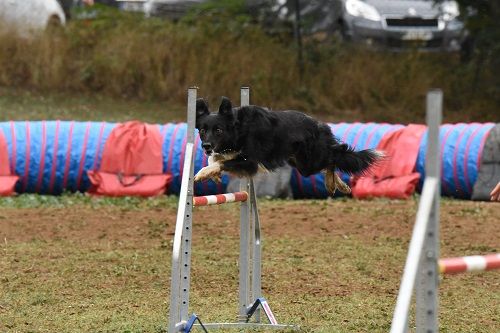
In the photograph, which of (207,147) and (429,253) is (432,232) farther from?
(207,147)

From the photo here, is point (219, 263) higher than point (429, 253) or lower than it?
lower

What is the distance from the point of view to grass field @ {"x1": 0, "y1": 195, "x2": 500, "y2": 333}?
25.2ft

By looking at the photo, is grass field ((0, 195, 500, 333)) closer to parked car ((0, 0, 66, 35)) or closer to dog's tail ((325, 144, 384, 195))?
dog's tail ((325, 144, 384, 195))

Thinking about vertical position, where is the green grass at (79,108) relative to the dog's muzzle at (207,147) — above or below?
below

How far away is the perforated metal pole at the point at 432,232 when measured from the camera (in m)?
4.29

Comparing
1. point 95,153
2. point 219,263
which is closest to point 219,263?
point 219,263

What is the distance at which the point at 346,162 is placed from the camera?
715cm

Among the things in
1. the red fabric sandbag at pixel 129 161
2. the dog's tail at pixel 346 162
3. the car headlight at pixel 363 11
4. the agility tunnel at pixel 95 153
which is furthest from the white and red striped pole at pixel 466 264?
the car headlight at pixel 363 11

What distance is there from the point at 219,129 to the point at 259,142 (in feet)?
0.97

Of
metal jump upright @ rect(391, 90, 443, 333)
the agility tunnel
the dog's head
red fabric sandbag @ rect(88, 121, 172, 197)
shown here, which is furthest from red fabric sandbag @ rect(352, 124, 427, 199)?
metal jump upright @ rect(391, 90, 443, 333)

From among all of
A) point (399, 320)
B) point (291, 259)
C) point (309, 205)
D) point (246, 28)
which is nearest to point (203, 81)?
point (246, 28)

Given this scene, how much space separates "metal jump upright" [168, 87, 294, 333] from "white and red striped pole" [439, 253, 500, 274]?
191 cm

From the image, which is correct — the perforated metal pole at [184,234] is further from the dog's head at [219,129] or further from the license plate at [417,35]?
the license plate at [417,35]

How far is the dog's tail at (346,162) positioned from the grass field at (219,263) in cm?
105
